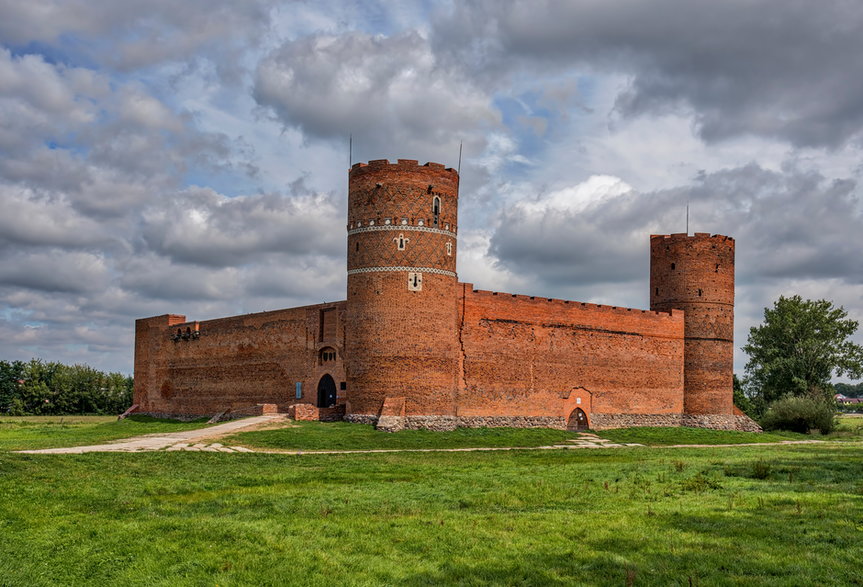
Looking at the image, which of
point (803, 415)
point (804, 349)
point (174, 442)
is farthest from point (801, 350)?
point (174, 442)

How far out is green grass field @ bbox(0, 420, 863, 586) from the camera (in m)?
9.34

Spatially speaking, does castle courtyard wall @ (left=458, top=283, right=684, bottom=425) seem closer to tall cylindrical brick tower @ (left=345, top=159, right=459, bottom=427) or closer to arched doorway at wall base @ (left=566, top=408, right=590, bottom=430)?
arched doorway at wall base @ (left=566, top=408, right=590, bottom=430)

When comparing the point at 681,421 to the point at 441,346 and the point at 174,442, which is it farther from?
the point at 174,442

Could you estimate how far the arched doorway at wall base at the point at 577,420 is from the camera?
37.9 m

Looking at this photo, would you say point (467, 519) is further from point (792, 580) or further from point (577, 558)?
point (792, 580)

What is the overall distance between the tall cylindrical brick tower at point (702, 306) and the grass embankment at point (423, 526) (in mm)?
24975

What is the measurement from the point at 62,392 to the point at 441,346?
49163mm

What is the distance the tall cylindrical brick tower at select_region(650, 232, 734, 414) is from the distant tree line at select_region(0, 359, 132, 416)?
4803cm

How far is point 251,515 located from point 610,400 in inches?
1150

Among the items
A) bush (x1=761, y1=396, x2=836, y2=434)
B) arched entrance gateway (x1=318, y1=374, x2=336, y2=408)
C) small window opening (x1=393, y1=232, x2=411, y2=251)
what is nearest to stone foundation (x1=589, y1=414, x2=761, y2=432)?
bush (x1=761, y1=396, x2=836, y2=434)

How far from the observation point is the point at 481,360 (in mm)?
34531

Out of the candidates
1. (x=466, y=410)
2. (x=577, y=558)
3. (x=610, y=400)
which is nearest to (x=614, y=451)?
(x=466, y=410)

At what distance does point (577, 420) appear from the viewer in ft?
125

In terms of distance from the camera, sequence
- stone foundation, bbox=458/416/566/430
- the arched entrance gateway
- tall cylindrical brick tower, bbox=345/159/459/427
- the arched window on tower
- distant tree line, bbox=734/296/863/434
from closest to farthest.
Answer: tall cylindrical brick tower, bbox=345/159/459/427 < stone foundation, bbox=458/416/566/430 < the arched entrance gateway < the arched window on tower < distant tree line, bbox=734/296/863/434
